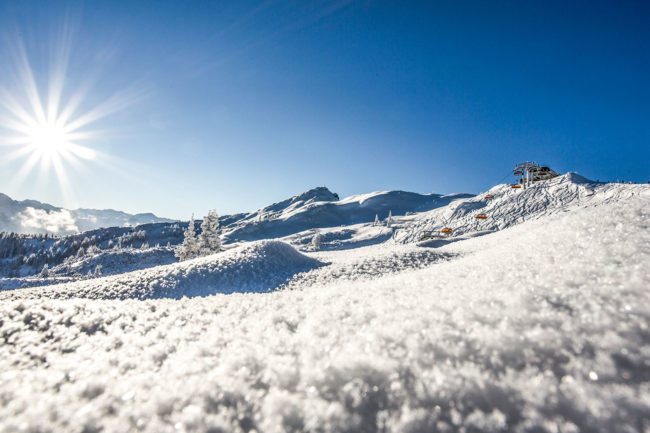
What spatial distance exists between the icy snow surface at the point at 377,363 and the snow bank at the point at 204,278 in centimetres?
1116

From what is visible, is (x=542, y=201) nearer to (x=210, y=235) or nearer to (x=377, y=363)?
(x=210, y=235)

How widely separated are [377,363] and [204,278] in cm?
1698

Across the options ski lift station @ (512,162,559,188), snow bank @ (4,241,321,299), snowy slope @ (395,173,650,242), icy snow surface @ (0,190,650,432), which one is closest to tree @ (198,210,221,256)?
snow bank @ (4,241,321,299)

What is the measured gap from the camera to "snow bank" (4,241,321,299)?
15602 mm

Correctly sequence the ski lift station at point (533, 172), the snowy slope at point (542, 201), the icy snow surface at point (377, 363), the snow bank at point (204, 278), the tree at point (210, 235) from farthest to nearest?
1. the ski lift station at point (533, 172)
2. the snowy slope at point (542, 201)
3. the tree at point (210, 235)
4. the snow bank at point (204, 278)
5. the icy snow surface at point (377, 363)

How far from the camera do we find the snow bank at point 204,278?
51.2 feet

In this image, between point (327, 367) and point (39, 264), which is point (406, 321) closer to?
point (327, 367)

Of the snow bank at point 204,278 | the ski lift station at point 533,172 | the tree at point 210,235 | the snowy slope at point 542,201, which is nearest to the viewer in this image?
the snow bank at point 204,278

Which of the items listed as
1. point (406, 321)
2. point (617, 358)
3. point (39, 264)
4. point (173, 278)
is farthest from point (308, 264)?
point (39, 264)

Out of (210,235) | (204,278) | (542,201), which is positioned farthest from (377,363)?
(542,201)

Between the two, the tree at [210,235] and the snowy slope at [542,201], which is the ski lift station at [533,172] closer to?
the snowy slope at [542,201]

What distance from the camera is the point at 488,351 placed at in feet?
10.4

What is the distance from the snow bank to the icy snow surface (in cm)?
1116

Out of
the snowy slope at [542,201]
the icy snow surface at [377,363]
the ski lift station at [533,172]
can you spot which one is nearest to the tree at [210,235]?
the snowy slope at [542,201]
